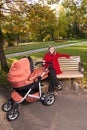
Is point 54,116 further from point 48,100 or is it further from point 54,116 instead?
point 48,100

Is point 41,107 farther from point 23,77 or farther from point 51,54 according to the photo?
point 51,54

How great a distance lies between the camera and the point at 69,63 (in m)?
7.58

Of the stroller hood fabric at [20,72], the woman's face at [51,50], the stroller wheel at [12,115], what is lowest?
the stroller wheel at [12,115]

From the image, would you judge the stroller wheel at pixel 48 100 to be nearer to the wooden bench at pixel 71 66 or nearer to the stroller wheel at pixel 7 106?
the stroller wheel at pixel 7 106

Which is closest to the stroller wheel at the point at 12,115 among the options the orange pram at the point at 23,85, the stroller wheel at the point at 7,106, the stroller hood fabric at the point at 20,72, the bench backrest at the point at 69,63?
the orange pram at the point at 23,85

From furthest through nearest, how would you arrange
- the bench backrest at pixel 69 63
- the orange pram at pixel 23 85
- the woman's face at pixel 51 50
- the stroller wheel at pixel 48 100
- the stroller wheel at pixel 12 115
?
the bench backrest at pixel 69 63 → the woman's face at pixel 51 50 → the stroller wheel at pixel 48 100 → the orange pram at pixel 23 85 → the stroller wheel at pixel 12 115

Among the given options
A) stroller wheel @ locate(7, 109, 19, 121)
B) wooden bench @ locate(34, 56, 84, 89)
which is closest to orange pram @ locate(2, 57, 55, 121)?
stroller wheel @ locate(7, 109, 19, 121)

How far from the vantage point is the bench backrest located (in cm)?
750

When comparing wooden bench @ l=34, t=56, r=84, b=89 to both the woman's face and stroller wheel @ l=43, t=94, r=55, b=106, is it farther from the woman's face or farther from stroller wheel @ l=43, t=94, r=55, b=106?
stroller wheel @ l=43, t=94, r=55, b=106

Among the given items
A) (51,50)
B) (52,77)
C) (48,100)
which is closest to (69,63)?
(51,50)

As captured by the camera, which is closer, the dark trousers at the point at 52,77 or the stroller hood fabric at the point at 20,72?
the stroller hood fabric at the point at 20,72

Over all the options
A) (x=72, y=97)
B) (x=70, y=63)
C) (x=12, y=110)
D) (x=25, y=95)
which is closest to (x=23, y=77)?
(x=25, y=95)

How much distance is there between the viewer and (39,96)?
18.8 ft

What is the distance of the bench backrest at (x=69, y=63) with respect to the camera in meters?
7.50
